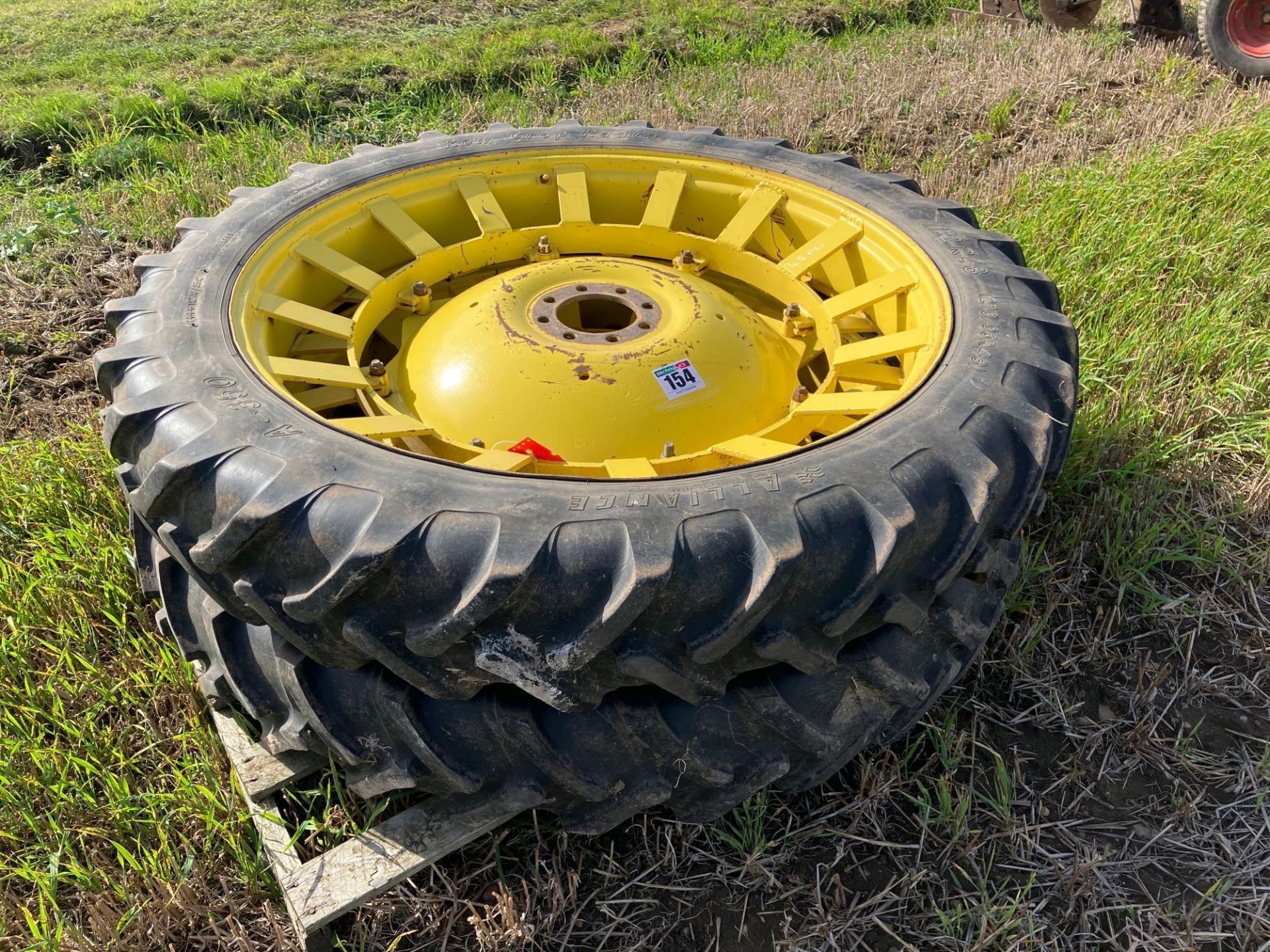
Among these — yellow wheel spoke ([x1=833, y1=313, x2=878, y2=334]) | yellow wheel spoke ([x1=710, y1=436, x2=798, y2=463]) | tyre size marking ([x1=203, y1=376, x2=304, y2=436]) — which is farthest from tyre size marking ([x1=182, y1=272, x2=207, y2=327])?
yellow wheel spoke ([x1=833, y1=313, x2=878, y2=334])

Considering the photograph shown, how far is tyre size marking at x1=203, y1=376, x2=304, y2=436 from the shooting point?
1551 millimetres

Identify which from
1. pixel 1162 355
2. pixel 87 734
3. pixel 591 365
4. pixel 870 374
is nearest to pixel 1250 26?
pixel 1162 355

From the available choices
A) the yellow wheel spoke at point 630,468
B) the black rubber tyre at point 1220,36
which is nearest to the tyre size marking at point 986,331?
the yellow wheel spoke at point 630,468

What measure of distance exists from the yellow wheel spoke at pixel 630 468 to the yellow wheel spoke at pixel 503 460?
0.16 m

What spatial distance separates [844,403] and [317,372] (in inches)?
44.1

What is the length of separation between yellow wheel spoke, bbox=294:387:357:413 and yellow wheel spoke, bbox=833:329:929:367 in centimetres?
112

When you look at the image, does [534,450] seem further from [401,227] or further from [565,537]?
[401,227]

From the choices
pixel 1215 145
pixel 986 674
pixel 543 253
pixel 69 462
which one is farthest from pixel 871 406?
pixel 1215 145

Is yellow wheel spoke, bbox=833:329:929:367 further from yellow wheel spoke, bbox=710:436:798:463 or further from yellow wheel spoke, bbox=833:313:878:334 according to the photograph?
yellow wheel spoke, bbox=710:436:798:463

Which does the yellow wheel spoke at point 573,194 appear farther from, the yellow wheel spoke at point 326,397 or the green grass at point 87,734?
the green grass at point 87,734

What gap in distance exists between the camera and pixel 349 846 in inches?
64.4

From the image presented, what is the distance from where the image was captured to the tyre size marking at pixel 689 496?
1423 millimetres

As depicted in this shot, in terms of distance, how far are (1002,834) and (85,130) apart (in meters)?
4.87

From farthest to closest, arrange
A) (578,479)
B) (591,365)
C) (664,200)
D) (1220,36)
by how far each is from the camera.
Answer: (1220,36) → (664,200) → (591,365) → (578,479)
